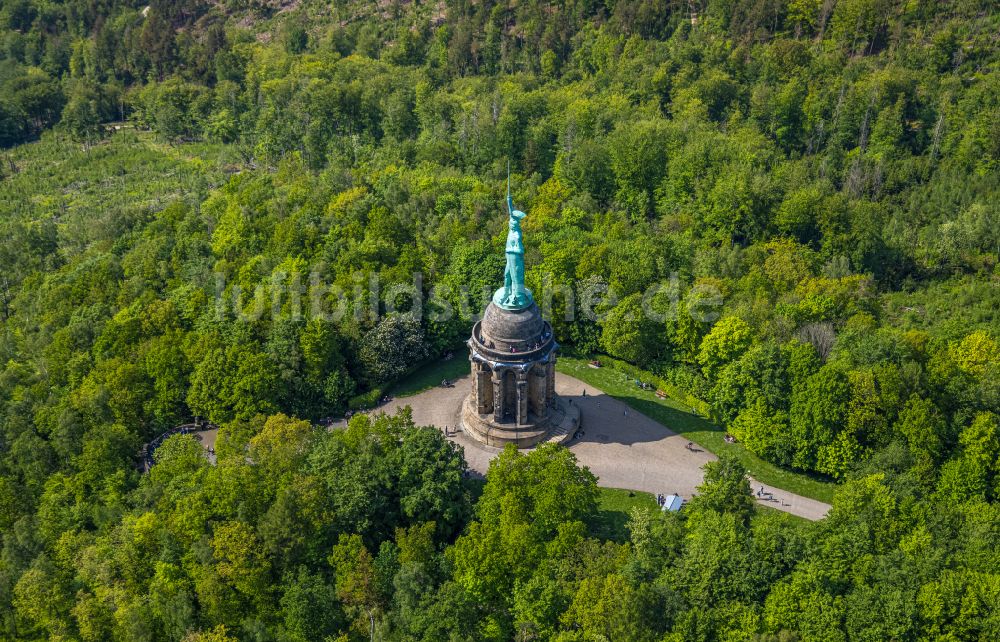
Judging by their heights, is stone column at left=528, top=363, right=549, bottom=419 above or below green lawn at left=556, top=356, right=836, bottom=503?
above

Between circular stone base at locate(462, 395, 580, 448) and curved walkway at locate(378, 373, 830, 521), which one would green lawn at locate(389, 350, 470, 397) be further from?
circular stone base at locate(462, 395, 580, 448)

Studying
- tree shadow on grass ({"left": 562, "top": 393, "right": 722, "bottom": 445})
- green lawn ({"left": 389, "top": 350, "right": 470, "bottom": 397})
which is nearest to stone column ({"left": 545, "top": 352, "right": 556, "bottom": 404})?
tree shadow on grass ({"left": 562, "top": 393, "right": 722, "bottom": 445})

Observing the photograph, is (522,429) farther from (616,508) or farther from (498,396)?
(616,508)

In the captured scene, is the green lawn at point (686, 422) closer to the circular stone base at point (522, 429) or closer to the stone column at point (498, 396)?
the circular stone base at point (522, 429)

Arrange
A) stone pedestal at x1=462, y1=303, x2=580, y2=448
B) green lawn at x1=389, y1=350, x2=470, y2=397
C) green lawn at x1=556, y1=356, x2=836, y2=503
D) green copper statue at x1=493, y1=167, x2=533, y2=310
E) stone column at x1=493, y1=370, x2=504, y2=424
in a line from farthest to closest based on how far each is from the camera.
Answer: green lawn at x1=389, y1=350, x2=470, y2=397 < stone column at x1=493, y1=370, x2=504, y2=424 < green lawn at x1=556, y1=356, x2=836, y2=503 < stone pedestal at x1=462, y1=303, x2=580, y2=448 < green copper statue at x1=493, y1=167, x2=533, y2=310

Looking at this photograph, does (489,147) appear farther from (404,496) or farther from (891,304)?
(404,496)

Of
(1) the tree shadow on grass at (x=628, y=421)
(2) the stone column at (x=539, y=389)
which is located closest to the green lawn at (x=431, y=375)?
(1) the tree shadow on grass at (x=628, y=421)
